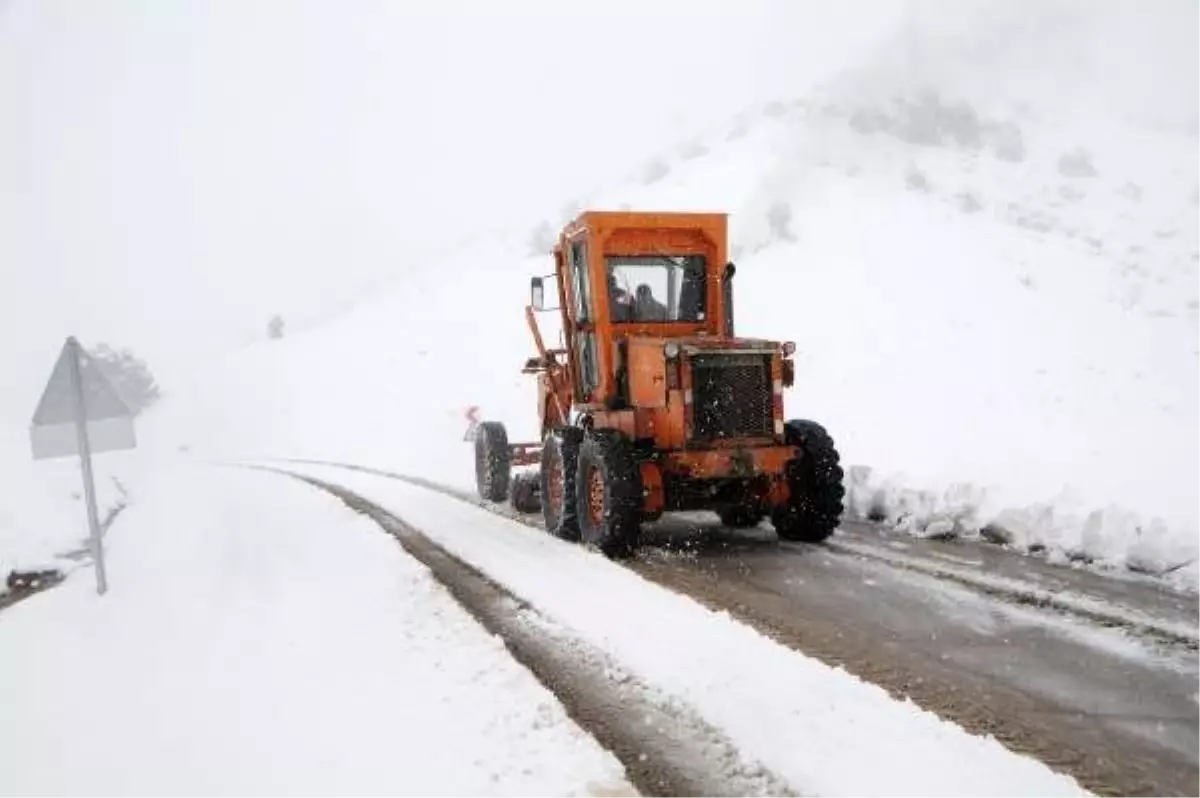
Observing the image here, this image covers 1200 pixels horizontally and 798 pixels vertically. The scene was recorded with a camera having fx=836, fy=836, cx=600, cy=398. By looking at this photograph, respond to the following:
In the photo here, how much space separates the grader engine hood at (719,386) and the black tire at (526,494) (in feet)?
10.3

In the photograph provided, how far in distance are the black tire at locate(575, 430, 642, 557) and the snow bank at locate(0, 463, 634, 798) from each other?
1555 mm

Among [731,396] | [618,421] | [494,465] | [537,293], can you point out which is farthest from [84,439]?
[731,396]

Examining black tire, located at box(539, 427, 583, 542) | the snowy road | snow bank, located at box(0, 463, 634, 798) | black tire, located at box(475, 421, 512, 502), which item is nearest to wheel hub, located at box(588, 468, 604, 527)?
black tire, located at box(539, 427, 583, 542)

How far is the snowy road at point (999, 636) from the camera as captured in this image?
336 cm

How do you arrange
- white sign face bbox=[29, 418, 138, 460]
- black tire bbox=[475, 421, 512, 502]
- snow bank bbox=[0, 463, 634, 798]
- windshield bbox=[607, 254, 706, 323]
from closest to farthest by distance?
1. snow bank bbox=[0, 463, 634, 798]
2. white sign face bbox=[29, 418, 138, 460]
3. windshield bbox=[607, 254, 706, 323]
4. black tire bbox=[475, 421, 512, 502]

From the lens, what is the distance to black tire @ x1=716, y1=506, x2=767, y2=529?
8625 mm

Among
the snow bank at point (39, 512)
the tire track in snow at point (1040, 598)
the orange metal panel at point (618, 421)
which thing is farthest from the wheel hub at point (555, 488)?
the snow bank at point (39, 512)

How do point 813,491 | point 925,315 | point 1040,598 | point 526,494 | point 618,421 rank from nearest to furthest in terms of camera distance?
point 1040,598, point 813,491, point 618,421, point 526,494, point 925,315

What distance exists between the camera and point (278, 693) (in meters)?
4.23

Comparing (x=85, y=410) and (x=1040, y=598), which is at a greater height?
(x=85, y=410)

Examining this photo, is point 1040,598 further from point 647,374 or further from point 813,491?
point 647,374

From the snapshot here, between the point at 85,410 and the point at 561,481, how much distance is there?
13.9ft

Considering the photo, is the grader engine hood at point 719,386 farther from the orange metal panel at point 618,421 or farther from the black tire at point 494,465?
the black tire at point 494,465

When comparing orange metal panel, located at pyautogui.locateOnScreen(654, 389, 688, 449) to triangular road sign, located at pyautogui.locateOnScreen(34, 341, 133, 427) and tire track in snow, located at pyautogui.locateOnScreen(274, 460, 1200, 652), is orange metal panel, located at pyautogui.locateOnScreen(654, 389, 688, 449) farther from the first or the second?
triangular road sign, located at pyautogui.locateOnScreen(34, 341, 133, 427)
